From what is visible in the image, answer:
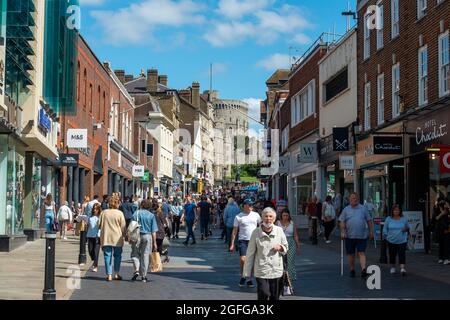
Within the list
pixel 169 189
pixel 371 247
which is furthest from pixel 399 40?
pixel 169 189

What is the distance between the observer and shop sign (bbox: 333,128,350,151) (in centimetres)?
3138

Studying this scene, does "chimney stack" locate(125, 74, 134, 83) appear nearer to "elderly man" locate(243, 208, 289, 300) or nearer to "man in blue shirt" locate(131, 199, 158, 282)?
"man in blue shirt" locate(131, 199, 158, 282)

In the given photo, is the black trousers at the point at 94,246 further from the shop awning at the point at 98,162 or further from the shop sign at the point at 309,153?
the shop awning at the point at 98,162

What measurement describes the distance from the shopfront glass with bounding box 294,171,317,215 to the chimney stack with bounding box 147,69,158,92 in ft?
114

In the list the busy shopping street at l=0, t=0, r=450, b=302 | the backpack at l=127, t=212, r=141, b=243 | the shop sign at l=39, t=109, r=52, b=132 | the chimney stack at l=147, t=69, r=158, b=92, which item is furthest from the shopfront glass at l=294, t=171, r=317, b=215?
the chimney stack at l=147, t=69, r=158, b=92

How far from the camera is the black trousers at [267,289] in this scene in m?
9.20

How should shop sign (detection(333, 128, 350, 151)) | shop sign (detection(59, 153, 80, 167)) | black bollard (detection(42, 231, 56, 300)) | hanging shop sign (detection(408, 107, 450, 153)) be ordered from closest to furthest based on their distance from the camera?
1. black bollard (detection(42, 231, 56, 300))
2. hanging shop sign (detection(408, 107, 450, 153))
3. shop sign (detection(59, 153, 80, 167))
4. shop sign (detection(333, 128, 350, 151))

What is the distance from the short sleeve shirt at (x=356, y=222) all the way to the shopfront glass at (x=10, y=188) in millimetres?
A: 11246

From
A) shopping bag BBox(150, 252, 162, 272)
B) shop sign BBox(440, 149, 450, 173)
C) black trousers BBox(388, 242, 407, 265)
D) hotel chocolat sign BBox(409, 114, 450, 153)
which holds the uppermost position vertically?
hotel chocolat sign BBox(409, 114, 450, 153)

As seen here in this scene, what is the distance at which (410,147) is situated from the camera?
23688mm

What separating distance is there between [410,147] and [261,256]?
15.5m

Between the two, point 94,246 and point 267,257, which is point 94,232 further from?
point 267,257

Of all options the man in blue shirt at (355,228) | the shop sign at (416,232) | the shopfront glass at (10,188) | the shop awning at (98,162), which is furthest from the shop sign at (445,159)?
the shop awning at (98,162)
